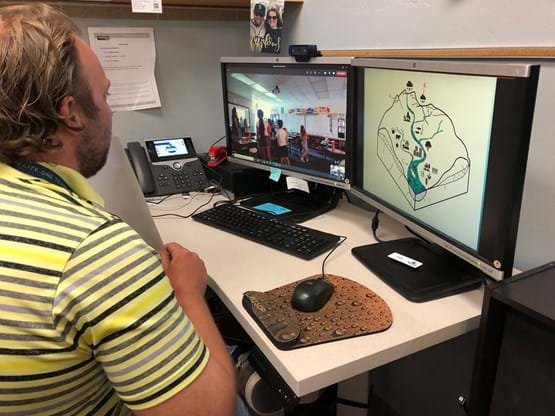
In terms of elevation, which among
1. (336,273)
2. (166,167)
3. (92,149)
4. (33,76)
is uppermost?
(33,76)

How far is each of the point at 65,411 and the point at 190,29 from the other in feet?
4.88

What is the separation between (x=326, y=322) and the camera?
855mm

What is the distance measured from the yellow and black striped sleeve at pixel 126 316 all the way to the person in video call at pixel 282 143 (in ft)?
2.92

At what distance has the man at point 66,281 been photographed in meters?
0.58

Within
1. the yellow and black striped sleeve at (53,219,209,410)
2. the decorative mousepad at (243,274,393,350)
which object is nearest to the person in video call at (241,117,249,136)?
the decorative mousepad at (243,274,393,350)

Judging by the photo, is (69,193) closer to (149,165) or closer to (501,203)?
(501,203)

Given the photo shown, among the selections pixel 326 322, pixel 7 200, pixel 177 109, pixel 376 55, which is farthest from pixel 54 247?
pixel 177 109

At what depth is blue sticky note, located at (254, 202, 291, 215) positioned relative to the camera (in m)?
1.43

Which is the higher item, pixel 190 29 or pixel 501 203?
pixel 190 29

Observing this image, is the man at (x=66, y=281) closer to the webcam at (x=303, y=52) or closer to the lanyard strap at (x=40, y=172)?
the lanyard strap at (x=40, y=172)

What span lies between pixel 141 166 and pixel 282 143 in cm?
53

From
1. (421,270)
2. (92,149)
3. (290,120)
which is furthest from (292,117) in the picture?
(92,149)

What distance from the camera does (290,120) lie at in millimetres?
1437

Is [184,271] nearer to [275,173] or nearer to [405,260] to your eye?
[405,260]
